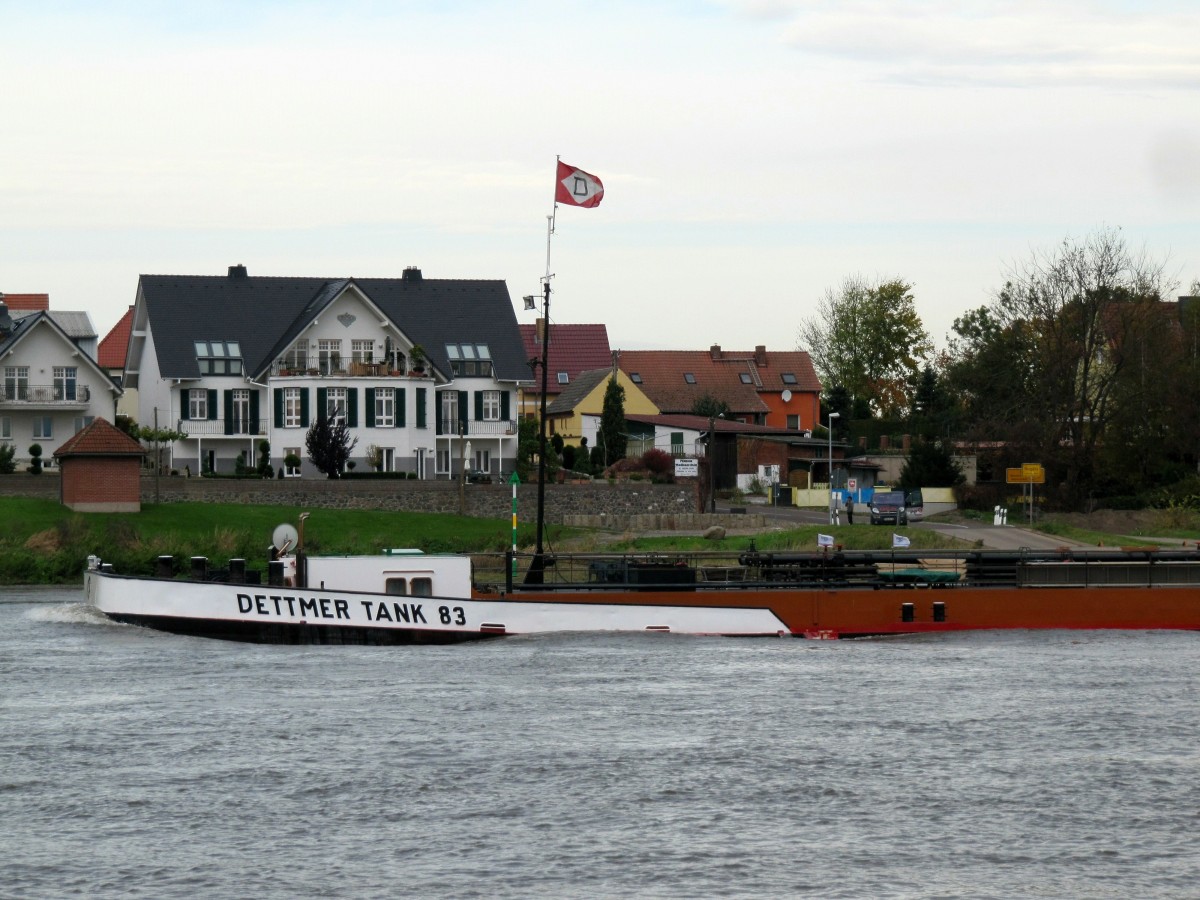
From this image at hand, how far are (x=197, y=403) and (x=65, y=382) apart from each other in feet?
19.4

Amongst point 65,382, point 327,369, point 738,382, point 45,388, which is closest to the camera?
point 45,388

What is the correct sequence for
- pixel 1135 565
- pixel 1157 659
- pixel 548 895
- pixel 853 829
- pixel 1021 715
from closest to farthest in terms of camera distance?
pixel 548 895, pixel 853 829, pixel 1021 715, pixel 1157 659, pixel 1135 565

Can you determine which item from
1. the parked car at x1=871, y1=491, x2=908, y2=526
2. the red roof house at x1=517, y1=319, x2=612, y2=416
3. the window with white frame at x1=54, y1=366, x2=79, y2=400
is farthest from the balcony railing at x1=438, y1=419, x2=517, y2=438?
the red roof house at x1=517, y1=319, x2=612, y2=416

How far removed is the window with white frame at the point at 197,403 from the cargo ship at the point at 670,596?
4220 centimetres

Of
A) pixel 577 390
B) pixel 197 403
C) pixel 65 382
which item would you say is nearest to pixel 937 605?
pixel 197 403

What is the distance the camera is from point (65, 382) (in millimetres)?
80750

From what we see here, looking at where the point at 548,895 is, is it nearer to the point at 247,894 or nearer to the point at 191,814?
the point at 247,894

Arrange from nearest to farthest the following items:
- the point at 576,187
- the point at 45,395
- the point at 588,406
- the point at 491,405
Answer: the point at 576,187, the point at 45,395, the point at 491,405, the point at 588,406

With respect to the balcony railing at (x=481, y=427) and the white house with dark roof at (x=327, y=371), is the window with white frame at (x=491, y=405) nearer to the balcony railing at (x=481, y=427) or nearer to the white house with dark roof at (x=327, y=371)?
the white house with dark roof at (x=327, y=371)

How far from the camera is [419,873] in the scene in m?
19.2

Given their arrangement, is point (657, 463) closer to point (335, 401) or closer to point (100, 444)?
point (335, 401)

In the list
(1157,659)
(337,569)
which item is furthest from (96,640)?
(1157,659)

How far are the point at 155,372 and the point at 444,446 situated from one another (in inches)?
537

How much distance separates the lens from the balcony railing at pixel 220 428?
80.4 meters
